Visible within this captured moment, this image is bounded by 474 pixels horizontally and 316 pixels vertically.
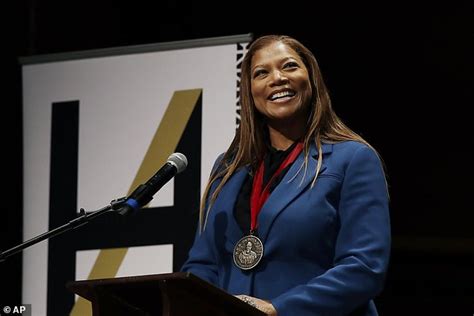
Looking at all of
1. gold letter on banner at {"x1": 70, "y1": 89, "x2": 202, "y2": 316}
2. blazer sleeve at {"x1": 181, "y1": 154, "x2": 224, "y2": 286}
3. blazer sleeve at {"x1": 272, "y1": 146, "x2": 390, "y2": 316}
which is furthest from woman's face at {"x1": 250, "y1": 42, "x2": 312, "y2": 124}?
gold letter on banner at {"x1": 70, "y1": 89, "x2": 202, "y2": 316}

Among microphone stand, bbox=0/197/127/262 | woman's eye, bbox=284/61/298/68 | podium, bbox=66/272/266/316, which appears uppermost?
woman's eye, bbox=284/61/298/68

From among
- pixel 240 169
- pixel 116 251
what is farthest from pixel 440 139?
pixel 240 169

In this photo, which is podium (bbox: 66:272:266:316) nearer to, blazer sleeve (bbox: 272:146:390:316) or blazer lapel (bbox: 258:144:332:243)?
blazer sleeve (bbox: 272:146:390:316)

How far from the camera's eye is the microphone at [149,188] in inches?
110

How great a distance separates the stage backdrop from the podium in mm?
1945

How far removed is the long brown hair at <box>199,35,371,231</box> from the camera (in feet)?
10.0

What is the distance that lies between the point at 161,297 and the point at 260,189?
0.66 meters

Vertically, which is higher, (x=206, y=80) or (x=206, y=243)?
(x=206, y=80)

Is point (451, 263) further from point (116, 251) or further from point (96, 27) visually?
point (96, 27)

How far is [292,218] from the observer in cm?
282

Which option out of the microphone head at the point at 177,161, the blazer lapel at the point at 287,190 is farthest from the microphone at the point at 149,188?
the blazer lapel at the point at 287,190

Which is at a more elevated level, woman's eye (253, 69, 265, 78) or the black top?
woman's eye (253, 69, 265, 78)

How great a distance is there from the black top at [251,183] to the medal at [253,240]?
2 centimetres

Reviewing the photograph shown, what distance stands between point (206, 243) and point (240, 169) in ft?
0.82
